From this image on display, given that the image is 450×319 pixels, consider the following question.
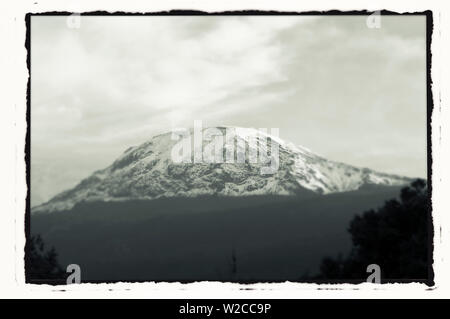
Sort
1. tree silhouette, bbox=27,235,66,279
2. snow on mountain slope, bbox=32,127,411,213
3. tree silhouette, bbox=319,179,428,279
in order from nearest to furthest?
snow on mountain slope, bbox=32,127,411,213 → tree silhouette, bbox=319,179,428,279 → tree silhouette, bbox=27,235,66,279

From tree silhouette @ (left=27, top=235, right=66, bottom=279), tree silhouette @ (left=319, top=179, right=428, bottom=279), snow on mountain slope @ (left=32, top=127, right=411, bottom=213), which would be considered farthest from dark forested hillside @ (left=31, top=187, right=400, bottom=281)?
snow on mountain slope @ (left=32, top=127, right=411, bottom=213)

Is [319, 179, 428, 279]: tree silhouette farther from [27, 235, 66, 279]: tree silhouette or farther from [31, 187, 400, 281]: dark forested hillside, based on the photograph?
[27, 235, 66, 279]: tree silhouette

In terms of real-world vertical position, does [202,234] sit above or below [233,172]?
below

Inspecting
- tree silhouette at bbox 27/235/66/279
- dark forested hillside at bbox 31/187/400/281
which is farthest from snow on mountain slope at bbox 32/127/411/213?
A: dark forested hillside at bbox 31/187/400/281

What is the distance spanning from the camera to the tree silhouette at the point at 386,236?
12930 mm

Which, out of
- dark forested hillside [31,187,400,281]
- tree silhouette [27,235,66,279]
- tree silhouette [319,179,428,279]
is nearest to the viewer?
tree silhouette [319,179,428,279]

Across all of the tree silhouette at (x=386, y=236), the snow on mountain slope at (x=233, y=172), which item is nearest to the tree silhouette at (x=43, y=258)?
the snow on mountain slope at (x=233, y=172)

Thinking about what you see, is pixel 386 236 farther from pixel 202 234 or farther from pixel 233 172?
pixel 202 234

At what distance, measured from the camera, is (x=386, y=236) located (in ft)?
45.7

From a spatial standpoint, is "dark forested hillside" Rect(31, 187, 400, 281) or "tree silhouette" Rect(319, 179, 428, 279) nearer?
"tree silhouette" Rect(319, 179, 428, 279)

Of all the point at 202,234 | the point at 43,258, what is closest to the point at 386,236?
the point at 43,258

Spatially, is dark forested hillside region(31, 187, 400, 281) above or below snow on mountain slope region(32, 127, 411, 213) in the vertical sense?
below

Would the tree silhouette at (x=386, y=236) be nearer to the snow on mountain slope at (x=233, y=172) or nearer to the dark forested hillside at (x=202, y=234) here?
the snow on mountain slope at (x=233, y=172)

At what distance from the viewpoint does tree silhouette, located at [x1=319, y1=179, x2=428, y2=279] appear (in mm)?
Answer: 12930
